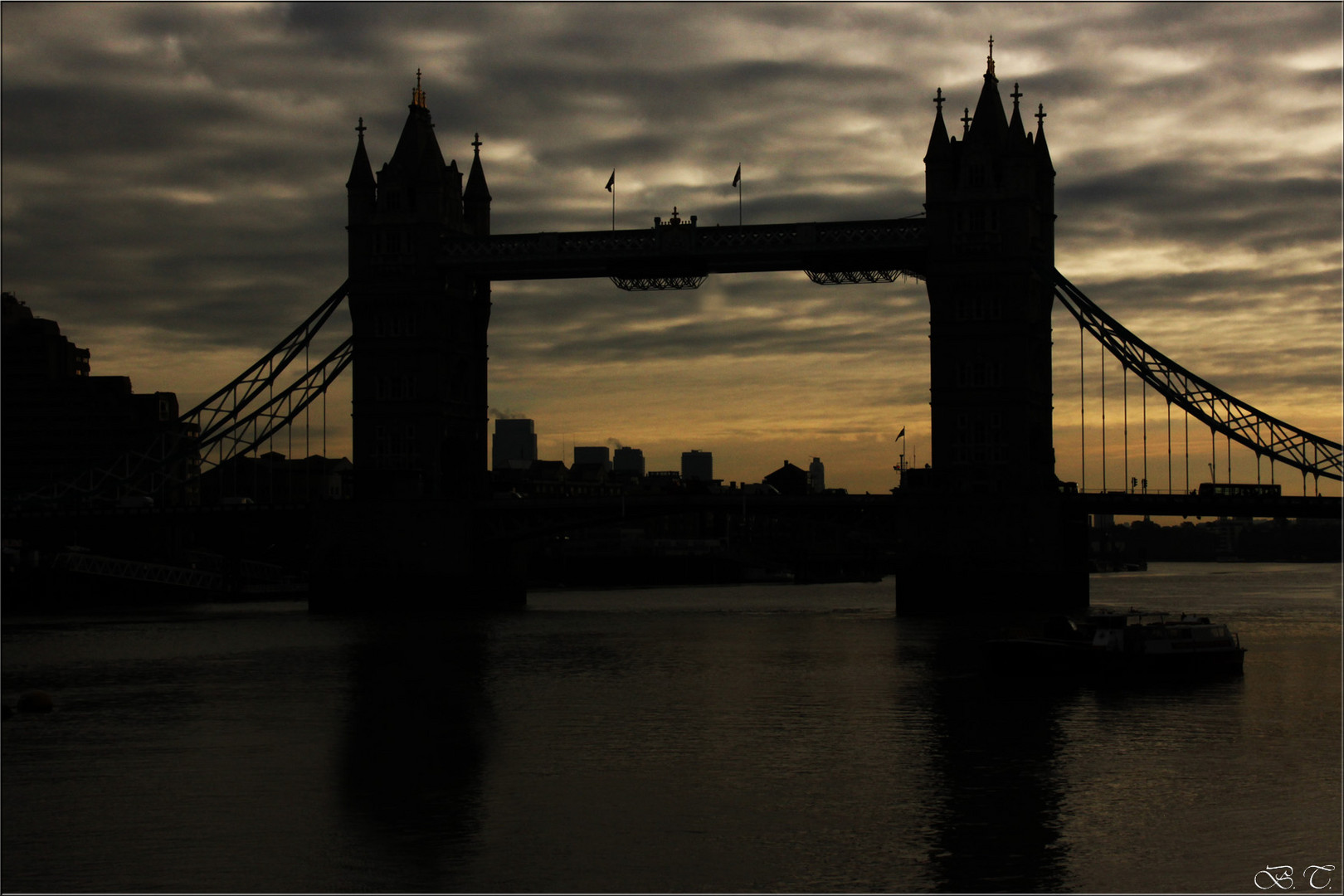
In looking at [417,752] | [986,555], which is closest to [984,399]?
[986,555]

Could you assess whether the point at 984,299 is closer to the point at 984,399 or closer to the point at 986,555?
the point at 984,399

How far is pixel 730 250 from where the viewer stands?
11438 centimetres

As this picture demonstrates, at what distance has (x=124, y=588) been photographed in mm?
149750

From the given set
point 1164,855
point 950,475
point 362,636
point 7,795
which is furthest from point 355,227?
point 1164,855

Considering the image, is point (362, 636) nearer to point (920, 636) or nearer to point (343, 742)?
point (920, 636)

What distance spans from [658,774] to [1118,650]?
90.7 feet

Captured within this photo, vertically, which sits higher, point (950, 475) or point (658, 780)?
point (950, 475)

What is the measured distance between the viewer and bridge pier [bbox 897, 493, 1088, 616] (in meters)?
109

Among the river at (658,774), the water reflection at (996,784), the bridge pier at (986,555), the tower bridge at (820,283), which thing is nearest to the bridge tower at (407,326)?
the tower bridge at (820,283)

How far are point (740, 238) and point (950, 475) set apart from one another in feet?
66.4

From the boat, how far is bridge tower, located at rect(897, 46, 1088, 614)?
34.8 meters

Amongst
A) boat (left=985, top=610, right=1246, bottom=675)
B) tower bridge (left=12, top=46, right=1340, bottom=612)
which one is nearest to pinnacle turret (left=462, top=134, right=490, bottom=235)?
tower bridge (left=12, top=46, right=1340, bottom=612)

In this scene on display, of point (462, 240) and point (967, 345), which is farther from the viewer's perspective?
point (462, 240)

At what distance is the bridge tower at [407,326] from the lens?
12256 centimetres
